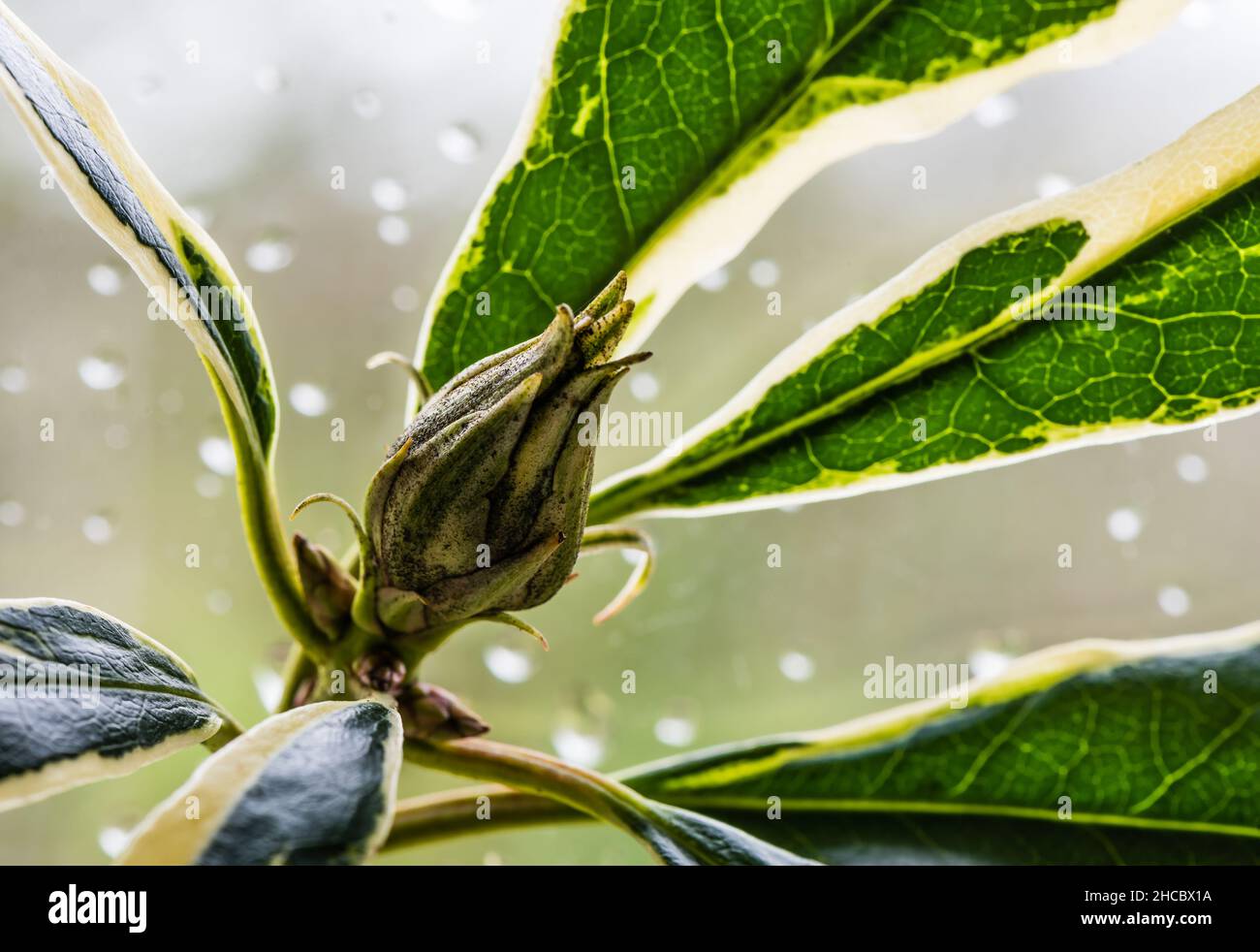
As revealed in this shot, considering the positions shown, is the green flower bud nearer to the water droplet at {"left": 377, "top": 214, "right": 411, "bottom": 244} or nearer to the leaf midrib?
the leaf midrib

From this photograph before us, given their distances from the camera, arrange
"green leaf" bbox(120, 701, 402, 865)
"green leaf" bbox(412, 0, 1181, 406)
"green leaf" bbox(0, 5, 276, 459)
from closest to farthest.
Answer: "green leaf" bbox(120, 701, 402, 865) → "green leaf" bbox(0, 5, 276, 459) → "green leaf" bbox(412, 0, 1181, 406)

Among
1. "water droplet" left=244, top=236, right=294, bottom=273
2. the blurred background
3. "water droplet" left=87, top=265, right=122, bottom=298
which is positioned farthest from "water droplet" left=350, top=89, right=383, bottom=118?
"water droplet" left=87, top=265, right=122, bottom=298

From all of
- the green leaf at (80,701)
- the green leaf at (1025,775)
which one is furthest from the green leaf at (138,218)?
the green leaf at (1025,775)

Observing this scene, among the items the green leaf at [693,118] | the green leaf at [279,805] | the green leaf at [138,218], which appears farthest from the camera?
the green leaf at [693,118]

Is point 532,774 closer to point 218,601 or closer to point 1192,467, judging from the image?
point 218,601

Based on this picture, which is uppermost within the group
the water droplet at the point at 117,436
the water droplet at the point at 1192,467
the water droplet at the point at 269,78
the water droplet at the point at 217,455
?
the water droplet at the point at 269,78

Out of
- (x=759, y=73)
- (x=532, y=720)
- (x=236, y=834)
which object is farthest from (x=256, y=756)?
(x=532, y=720)

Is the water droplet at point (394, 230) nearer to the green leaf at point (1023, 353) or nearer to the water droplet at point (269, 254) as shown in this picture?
the water droplet at point (269, 254)
